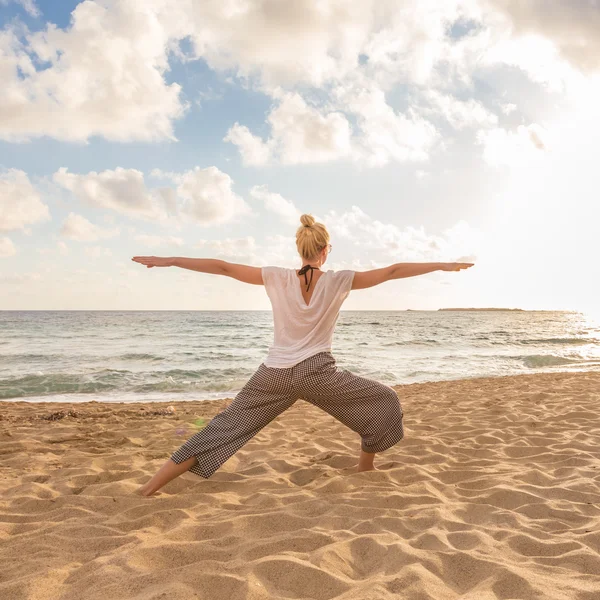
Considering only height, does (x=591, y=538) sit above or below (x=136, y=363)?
above

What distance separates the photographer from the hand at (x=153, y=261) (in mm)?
3582

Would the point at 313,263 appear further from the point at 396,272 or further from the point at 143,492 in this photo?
the point at 143,492

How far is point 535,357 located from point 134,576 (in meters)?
19.3

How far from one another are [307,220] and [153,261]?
45.4 inches

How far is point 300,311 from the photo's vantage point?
3.61 m

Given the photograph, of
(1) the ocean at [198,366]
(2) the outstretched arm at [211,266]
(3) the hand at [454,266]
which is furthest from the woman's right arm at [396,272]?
(1) the ocean at [198,366]

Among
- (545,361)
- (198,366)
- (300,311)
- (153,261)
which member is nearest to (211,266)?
(153,261)

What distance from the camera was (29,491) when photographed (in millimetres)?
3918

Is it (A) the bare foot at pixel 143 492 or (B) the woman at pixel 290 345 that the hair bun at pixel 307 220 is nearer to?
(B) the woman at pixel 290 345

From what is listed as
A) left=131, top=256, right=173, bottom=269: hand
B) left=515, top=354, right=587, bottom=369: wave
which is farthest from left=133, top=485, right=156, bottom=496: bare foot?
left=515, top=354, right=587, bottom=369: wave

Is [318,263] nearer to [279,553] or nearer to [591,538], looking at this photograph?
[279,553]

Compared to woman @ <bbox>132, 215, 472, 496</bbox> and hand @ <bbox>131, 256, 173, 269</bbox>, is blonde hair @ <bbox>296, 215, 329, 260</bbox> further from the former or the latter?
hand @ <bbox>131, 256, 173, 269</bbox>

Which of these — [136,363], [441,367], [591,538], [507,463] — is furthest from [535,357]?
[591,538]

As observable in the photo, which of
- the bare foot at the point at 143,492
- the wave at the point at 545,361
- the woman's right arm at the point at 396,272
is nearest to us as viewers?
the woman's right arm at the point at 396,272
